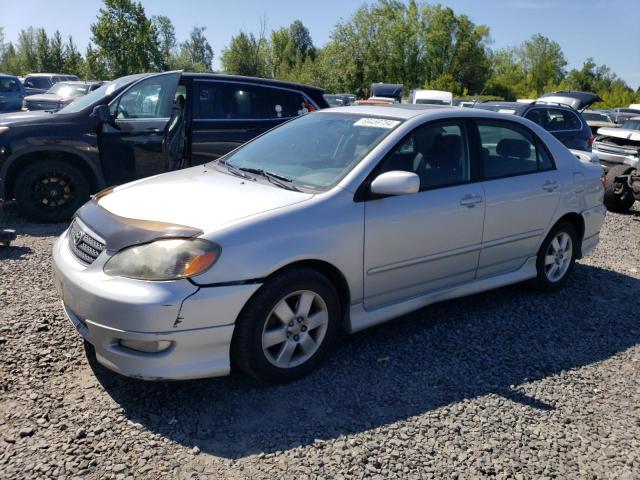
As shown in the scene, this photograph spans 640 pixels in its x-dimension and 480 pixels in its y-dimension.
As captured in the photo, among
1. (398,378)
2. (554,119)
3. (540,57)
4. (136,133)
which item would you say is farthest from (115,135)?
(540,57)

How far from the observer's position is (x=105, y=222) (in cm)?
335

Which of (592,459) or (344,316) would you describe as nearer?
(592,459)

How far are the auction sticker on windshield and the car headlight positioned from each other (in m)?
1.64

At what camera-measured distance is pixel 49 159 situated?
7008mm

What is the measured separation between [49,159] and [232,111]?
7.55 feet

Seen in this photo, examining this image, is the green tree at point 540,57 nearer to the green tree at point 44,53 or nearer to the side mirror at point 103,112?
the green tree at point 44,53

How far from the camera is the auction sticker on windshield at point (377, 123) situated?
4.03 m

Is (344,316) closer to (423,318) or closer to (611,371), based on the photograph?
(423,318)

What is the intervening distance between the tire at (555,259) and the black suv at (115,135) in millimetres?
4003

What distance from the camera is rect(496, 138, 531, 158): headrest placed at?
464 centimetres

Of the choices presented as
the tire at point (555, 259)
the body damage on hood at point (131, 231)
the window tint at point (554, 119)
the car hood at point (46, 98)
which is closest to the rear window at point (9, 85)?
the car hood at point (46, 98)

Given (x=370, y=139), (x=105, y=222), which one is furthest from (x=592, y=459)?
(x=105, y=222)

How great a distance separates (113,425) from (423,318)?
2439 mm

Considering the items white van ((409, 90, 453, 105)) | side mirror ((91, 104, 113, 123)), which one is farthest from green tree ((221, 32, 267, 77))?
side mirror ((91, 104, 113, 123))
